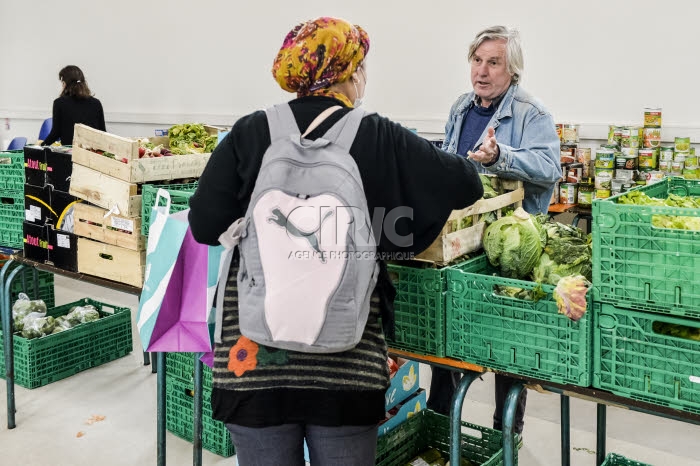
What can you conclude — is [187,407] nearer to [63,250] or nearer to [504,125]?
[63,250]

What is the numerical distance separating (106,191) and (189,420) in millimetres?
1123

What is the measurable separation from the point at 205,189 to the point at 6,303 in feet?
7.13

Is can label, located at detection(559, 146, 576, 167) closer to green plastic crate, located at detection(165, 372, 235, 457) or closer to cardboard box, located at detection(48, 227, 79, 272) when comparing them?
green plastic crate, located at detection(165, 372, 235, 457)

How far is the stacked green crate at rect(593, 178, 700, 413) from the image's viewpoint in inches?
64.9

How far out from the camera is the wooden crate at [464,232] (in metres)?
2.00

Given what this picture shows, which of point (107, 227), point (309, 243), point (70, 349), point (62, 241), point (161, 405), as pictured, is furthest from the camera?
point (70, 349)

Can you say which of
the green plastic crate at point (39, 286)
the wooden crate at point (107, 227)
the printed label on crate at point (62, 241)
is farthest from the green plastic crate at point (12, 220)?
the green plastic crate at point (39, 286)

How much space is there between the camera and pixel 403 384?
9.26 ft

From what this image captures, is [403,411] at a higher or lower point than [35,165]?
lower

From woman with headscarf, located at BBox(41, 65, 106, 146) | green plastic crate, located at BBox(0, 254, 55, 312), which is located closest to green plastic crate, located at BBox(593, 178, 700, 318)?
green plastic crate, located at BBox(0, 254, 55, 312)

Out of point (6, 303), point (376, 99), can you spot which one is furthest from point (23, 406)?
point (376, 99)

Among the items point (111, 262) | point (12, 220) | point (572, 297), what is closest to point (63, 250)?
point (111, 262)

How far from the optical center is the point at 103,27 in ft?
28.3

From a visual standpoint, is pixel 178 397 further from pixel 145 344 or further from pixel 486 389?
pixel 486 389
